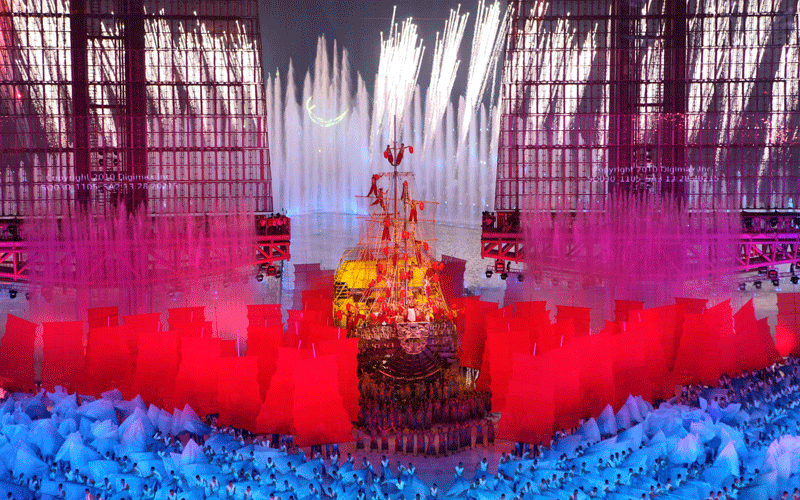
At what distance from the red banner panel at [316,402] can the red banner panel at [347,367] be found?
2.38 ft

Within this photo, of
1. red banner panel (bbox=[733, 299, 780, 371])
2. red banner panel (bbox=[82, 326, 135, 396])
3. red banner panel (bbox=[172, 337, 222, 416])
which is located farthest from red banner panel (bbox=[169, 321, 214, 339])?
red banner panel (bbox=[733, 299, 780, 371])

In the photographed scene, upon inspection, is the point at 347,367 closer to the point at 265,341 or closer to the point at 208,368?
the point at 265,341

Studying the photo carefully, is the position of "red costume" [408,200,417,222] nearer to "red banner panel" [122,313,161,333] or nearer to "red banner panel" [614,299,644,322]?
"red banner panel" [614,299,644,322]

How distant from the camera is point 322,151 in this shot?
95.3 feet

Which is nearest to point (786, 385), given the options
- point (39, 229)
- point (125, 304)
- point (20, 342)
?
point (20, 342)

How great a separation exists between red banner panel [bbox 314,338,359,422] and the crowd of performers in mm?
350

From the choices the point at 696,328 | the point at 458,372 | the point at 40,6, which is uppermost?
the point at 40,6

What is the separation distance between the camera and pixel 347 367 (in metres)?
12.3

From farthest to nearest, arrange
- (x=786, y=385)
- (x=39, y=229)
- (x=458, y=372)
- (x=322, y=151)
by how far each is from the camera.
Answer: (x=322, y=151) < (x=39, y=229) < (x=458, y=372) < (x=786, y=385)

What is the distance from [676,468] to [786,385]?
4.95 meters

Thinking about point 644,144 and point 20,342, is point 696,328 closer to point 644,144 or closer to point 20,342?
point 644,144

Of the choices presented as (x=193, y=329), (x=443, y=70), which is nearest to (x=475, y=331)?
(x=193, y=329)

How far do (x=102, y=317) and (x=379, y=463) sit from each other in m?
6.49

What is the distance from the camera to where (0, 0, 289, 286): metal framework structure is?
65.0ft
